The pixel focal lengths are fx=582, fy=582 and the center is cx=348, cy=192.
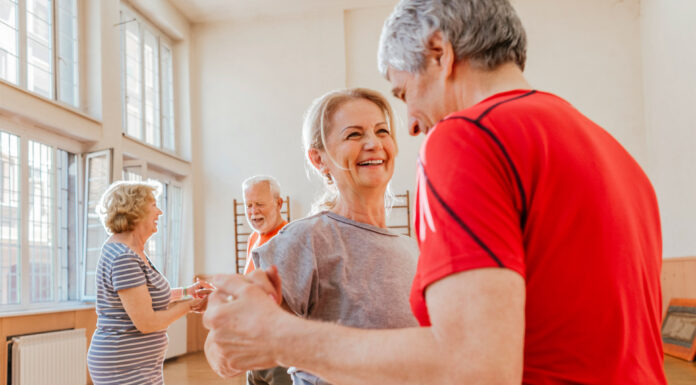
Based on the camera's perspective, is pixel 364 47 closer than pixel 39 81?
No

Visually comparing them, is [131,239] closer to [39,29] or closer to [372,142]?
[372,142]

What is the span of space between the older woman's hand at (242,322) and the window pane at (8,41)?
557cm

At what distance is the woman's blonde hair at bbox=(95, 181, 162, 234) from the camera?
108 inches

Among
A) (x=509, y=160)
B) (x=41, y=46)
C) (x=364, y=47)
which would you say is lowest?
(x=509, y=160)

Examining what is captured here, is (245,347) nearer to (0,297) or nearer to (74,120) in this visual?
(0,297)

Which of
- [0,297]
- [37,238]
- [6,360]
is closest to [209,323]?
[6,360]

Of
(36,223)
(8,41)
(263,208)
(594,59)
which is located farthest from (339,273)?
(594,59)

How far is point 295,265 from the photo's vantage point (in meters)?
1.24

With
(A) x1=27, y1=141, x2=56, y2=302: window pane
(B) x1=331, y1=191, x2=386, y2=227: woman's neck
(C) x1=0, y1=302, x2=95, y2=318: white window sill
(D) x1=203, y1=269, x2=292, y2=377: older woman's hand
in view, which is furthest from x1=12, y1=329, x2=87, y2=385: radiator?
(D) x1=203, y1=269, x2=292, y2=377: older woman's hand

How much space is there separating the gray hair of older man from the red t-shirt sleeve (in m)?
0.20

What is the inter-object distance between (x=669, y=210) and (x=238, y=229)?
616 centimetres

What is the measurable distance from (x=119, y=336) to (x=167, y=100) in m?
7.17

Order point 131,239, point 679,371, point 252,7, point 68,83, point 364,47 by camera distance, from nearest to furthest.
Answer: point 131,239 < point 679,371 < point 68,83 < point 252,7 < point 364,47

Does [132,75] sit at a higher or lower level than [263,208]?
higher
